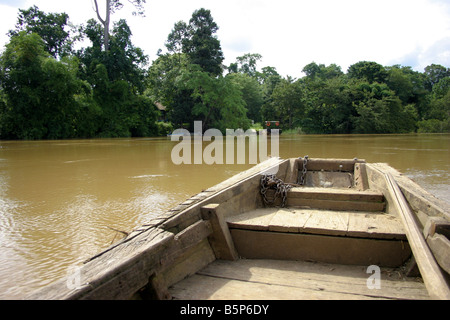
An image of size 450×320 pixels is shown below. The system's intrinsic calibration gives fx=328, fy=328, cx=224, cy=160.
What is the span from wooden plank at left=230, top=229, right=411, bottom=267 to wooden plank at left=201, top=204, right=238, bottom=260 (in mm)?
137

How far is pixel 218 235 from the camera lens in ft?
6.63

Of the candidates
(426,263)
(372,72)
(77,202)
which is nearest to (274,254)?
(426,263)

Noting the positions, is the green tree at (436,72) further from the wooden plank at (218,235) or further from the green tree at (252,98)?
the wooden plank at (218,235)

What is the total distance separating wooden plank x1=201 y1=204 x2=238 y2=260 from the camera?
1976 mm

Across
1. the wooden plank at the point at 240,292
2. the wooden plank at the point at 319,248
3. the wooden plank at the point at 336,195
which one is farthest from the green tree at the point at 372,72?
the wooden plank at the point at 240,292

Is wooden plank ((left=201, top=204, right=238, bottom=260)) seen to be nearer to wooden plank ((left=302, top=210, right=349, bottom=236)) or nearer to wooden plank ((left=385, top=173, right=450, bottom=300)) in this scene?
wooden plank ((left=302, top=210, right=349, bottom=236))

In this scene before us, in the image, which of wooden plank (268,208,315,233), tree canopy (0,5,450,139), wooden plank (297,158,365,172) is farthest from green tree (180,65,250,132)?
wooden plank (268,208,315,233)

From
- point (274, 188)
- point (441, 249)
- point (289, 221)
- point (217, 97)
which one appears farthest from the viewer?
point (217, 97)

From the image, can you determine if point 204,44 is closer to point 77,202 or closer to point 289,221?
point 77,202

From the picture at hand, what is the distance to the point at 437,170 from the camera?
7176mm

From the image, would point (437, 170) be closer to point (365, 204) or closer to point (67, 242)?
point (365, 204)

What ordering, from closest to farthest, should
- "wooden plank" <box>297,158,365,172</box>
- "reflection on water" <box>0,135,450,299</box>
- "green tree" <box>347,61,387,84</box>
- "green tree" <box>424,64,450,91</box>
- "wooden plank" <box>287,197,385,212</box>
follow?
"reflection on water" <box>0,135,450,299</box>, "wooden plank" <box>287,197,385,212</box>, "wooden plank" <box>297,158,365,172</box>, "green tree" <box>347,61,387,84</box>, "green tree" <box>424,64,450,91</box>

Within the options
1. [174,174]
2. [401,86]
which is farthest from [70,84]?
[401,86]

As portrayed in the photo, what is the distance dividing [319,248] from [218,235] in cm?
63
